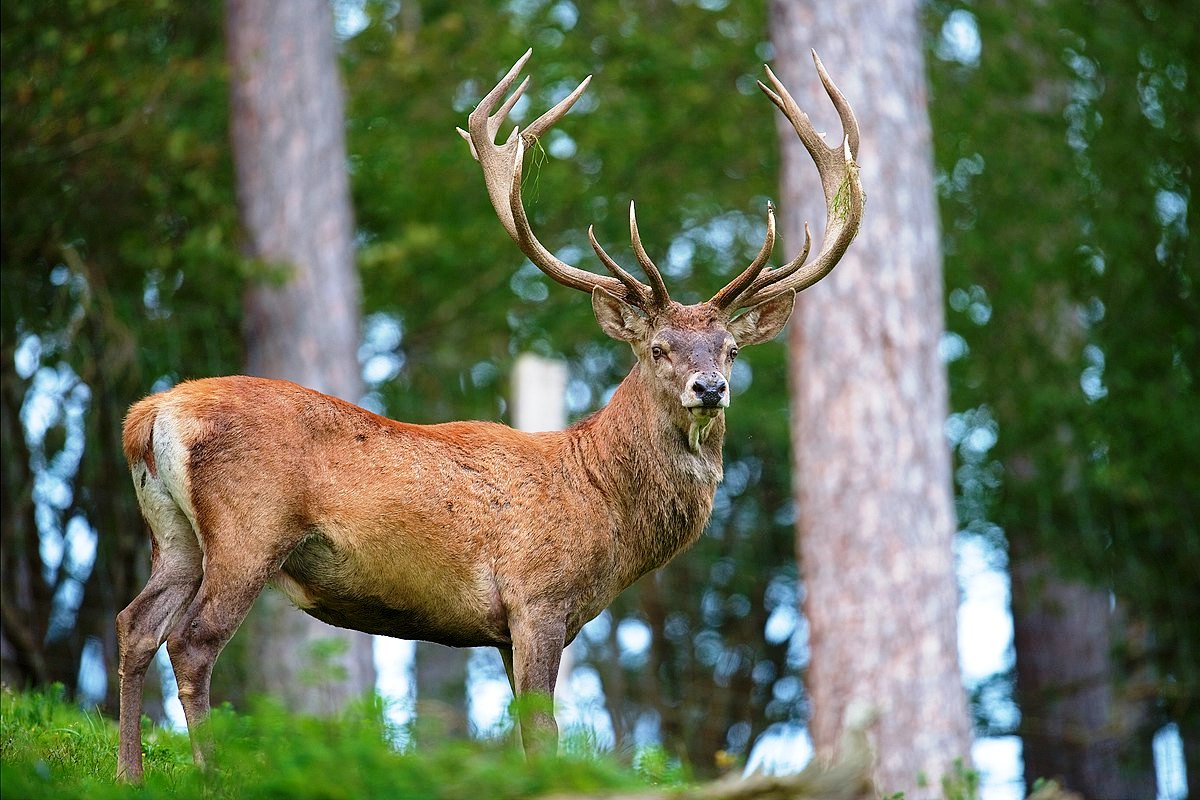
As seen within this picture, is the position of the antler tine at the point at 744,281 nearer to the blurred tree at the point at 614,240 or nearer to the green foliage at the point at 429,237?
the green foliage at the point at 429,237

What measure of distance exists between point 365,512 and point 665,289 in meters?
1.75

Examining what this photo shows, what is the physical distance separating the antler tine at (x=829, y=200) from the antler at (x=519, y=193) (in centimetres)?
49

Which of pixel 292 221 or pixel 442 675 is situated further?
pixel 442 675

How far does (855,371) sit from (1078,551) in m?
5.78

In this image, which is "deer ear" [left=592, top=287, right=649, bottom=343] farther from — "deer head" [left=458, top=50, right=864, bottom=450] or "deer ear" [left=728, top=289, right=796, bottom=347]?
"deer ear" [left=728, top=289, right=796, bottom=347]

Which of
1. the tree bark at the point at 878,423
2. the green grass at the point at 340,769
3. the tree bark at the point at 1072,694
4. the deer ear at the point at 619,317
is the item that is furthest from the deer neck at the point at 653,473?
the tree bark at the point at 1072,694

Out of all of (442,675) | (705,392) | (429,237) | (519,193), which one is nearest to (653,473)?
(705,392)

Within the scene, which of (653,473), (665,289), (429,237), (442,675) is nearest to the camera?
(653,473)

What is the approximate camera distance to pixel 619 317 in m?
7.00

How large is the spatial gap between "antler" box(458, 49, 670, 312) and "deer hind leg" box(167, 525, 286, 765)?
1.95m

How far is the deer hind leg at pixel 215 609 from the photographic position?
5586 mm

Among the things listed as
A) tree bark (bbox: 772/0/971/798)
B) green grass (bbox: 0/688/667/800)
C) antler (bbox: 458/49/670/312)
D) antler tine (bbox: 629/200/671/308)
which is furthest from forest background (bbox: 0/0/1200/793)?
green grass (bbox: 0/688/667/800)

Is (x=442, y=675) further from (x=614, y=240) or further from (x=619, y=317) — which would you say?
(x=619, y=317)

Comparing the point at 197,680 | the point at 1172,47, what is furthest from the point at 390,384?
the point at 197,680
